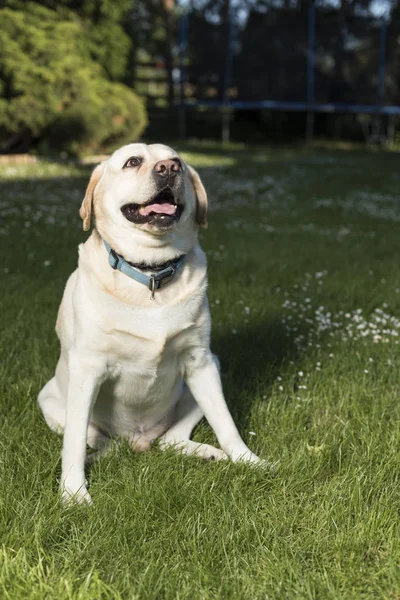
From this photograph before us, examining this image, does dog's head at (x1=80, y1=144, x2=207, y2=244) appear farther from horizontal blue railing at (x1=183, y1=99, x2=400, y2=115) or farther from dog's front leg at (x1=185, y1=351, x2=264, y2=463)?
horizontal blue railing at (x1=183, y1=99, x2=400, y2=115)

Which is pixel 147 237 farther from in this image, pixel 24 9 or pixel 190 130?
pixel 190 130

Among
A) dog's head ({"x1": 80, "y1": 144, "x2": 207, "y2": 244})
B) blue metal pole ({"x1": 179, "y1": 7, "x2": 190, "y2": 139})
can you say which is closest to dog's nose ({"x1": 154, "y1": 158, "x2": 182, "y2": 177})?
dog's head ({"x1": 80, "y1": 144, "x2": 207, "y2": 244})

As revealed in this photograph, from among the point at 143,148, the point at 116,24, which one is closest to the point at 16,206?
the point at 143,148

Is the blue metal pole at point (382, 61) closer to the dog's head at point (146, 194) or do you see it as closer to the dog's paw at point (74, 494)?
the dog's head at point (146, 194)

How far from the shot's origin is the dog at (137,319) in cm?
257

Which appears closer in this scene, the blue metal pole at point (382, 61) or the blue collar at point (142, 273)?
the blue collar at point (142, 273)

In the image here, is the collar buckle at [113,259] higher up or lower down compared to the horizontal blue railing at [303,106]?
higher up

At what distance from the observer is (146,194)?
8.47ft

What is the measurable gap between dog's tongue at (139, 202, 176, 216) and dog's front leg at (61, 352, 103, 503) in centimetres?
62

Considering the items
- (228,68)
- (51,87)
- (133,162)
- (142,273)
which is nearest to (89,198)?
(133,162)

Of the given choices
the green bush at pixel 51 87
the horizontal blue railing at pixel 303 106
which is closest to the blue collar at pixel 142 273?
the green bush at pixel 51 87

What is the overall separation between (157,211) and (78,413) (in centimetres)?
83

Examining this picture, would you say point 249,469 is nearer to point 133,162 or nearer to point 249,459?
point 249,459

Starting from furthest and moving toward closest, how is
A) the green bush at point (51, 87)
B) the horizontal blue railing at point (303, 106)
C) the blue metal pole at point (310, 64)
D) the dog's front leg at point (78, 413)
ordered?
1. the blue metal pole at point (310, 64)
2. the horizontal blue railing at point (303, 106)
3. the green bush at point (51, 87)
4. the dog's front leg at point (78, 413)
